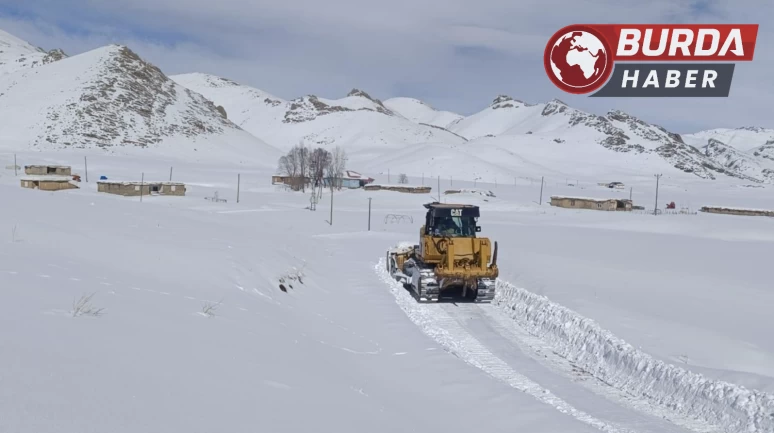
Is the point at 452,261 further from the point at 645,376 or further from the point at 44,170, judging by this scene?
the point at 44,170

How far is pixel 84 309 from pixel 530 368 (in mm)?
8954

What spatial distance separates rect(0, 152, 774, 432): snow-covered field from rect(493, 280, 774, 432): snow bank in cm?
3

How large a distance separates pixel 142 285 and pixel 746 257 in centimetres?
3285

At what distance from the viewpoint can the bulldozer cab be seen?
2033 cm

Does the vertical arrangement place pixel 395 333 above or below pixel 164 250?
below

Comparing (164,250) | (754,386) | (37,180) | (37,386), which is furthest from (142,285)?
(37,180)

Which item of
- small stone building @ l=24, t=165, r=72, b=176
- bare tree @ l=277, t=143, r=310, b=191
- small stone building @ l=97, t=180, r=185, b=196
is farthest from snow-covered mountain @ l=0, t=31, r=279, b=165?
small stone building @ l=97, t=180, r=185, b=196

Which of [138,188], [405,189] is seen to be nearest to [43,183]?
[138,188]

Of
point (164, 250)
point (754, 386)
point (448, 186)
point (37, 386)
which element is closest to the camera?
point (37, 386)

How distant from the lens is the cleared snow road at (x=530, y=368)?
9645mm

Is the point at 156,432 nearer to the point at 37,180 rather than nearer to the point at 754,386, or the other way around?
the point at 754,386

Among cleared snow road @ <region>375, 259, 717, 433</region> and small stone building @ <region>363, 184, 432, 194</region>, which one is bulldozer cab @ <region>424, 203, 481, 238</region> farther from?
small stone building @ <region>363, 184, 432, 194</region>

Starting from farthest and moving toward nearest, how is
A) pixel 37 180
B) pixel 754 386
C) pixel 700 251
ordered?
1. pixel 37 180
2. pixel 700 251
3. pixel 754 386

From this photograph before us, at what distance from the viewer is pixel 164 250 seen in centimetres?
1438
